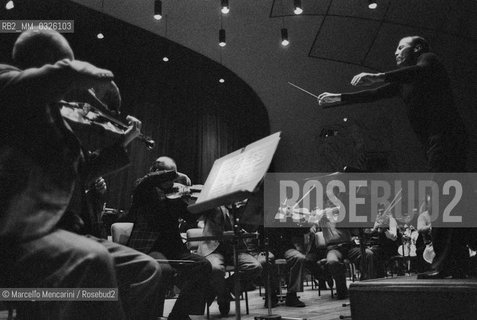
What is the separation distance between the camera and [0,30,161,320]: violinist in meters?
1.38

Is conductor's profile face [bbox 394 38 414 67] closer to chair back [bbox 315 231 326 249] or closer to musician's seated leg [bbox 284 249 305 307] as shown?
musician's seated leg [bbox 284 249 305 307]

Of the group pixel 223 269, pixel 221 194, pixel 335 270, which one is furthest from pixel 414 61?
pixel 335 270

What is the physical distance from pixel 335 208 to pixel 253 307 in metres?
1.82

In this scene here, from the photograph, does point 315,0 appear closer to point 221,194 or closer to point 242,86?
point 242,86

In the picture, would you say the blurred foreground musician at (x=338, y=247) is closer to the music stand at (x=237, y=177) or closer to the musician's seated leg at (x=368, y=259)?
the musician's seated leg at (x=368, y=259)

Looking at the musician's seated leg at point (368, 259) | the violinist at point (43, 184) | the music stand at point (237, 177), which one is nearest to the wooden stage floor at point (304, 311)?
the musician's seated leg at point (368, 259)

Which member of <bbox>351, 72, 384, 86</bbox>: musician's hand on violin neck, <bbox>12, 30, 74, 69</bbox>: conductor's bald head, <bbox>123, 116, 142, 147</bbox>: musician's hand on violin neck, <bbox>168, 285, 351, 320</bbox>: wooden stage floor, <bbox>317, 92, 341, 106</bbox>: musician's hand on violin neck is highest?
<bbox>351, 72, 384, 86</bbox>: musician's hand on violin neck

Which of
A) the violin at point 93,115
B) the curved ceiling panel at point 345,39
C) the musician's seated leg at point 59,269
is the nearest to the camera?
the musician's seated leg at point 59,269

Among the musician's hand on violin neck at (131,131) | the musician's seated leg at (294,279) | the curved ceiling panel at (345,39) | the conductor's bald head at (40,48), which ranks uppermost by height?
the curved ceiling panel at (345,39)

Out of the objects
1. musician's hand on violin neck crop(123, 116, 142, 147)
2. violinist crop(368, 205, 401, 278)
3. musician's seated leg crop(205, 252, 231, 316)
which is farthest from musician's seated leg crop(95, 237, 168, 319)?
violinist crop(368, 205, 401, 278)

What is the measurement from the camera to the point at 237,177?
2.17 meters

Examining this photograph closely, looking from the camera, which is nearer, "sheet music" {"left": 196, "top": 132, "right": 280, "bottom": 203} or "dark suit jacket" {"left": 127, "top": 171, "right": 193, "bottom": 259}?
"sheet music" {"left": 196, "top": 132, "right": 280, "bottom": 203}

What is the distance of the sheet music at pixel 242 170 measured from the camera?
2.04 m

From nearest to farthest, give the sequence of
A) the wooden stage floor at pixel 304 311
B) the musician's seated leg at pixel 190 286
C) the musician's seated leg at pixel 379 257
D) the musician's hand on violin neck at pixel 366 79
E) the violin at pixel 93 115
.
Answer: the violin at pixel 93 115, the musician's hand on violin neck at pixel 366 79, the musician's seated leg at pixel 190 286, the wooden stage floor at pixel 304 311, the musician's seated leg at pixel 379 257
